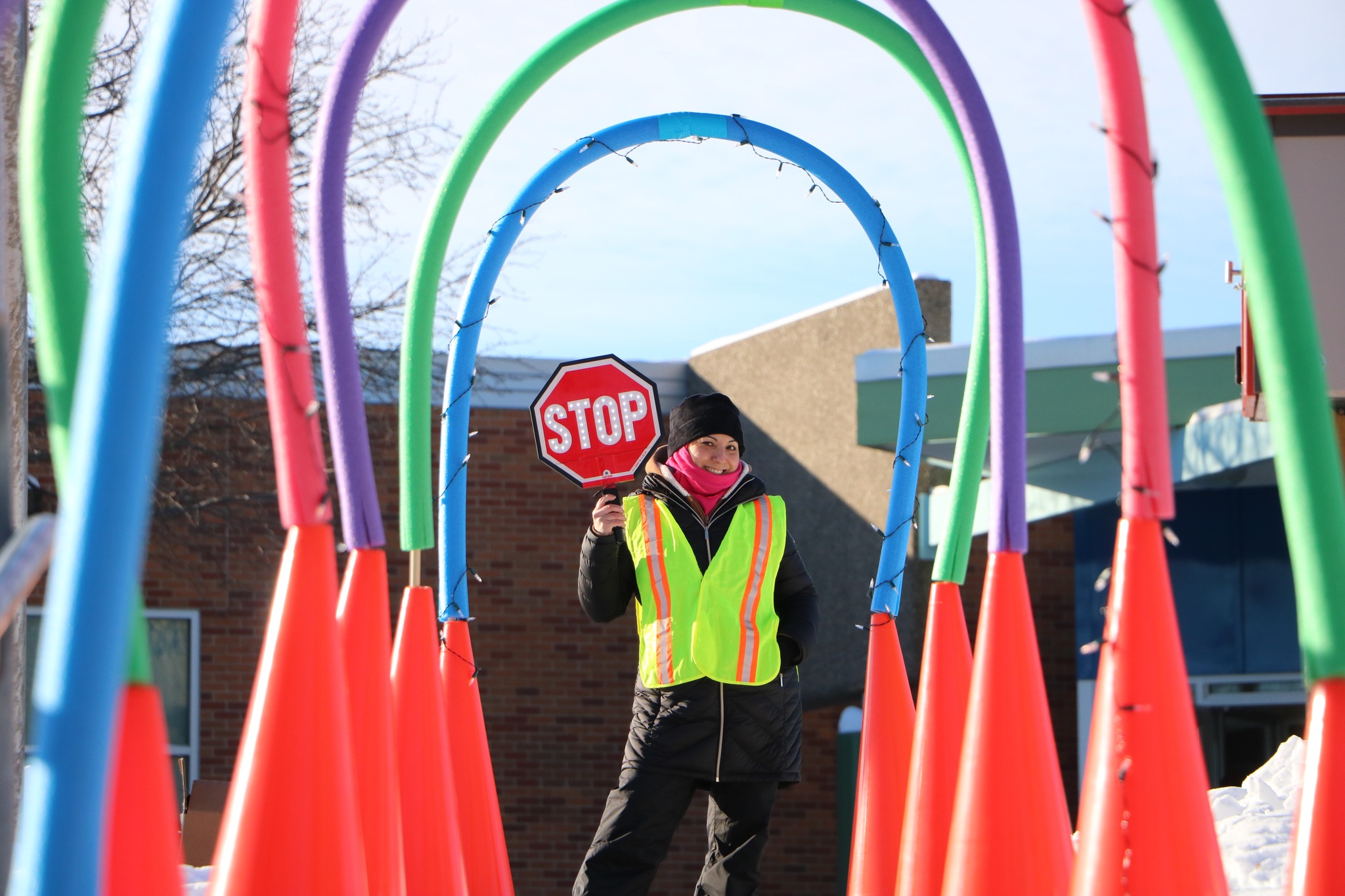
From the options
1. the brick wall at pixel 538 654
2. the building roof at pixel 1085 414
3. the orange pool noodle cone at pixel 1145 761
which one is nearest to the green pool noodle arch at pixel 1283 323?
the orange pool noodle cone at pixel 1145 761

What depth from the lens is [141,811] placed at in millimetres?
1636

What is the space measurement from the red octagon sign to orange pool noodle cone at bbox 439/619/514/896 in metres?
0.54

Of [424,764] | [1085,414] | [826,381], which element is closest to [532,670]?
[826,381]

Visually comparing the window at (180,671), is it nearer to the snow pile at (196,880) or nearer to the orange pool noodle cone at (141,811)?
the snow pile at (196,880)

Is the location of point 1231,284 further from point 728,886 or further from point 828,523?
point 828,523

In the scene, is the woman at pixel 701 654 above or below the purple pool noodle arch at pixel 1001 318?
below

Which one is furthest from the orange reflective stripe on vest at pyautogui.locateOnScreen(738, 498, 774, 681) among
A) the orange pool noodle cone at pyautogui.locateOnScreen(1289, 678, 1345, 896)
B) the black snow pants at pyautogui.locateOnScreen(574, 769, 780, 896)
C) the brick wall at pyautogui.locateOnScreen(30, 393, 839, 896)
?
the brick wall at pyautogui.locateOnScreen(30, 393, 839, 896)

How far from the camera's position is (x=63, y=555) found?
129 cm

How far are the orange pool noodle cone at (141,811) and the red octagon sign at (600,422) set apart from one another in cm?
184

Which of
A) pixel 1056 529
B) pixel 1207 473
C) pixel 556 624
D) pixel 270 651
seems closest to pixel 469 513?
pixel 556 624

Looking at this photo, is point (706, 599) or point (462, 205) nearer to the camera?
point (706, 599)

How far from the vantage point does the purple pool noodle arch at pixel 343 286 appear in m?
2.65

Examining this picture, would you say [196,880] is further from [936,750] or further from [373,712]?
[936,750]

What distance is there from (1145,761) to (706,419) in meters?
1.75
